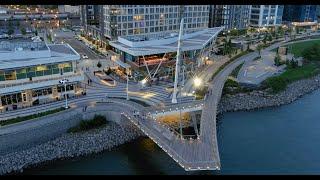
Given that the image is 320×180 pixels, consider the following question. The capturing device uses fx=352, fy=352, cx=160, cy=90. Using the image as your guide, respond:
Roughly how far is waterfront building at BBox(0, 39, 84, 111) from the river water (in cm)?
949

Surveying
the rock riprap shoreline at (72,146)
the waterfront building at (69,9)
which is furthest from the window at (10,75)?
the waterfront building at (69,9)

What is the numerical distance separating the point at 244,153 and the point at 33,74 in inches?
911

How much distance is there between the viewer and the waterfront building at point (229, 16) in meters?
82.9

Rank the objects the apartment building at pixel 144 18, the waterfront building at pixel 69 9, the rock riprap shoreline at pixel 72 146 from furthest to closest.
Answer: the waterfront building at pixel 69 9, the apartment building at pixel 144 18, the rock riprap shoreline at pixel 72 146

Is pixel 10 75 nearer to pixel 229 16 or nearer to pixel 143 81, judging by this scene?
pixel 143 81

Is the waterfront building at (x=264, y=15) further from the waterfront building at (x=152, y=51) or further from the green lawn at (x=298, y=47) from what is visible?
the waterfront building at (x=152, y=51)

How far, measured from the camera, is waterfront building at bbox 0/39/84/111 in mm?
35781

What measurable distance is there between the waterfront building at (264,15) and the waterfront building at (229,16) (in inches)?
102

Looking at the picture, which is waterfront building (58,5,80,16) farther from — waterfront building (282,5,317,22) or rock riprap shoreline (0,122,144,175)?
rock riprap shoreline (0,122,144,175)

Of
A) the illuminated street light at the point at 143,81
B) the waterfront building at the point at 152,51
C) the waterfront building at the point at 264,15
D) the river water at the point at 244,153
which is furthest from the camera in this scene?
the waterfront building at the point at 264,15

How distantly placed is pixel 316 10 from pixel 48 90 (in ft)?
299

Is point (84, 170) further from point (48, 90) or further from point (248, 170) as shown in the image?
point (248, 170)

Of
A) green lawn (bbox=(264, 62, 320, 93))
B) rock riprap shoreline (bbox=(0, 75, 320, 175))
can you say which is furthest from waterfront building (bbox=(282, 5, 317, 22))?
rock riprap shoreline (bbox=(0, 75, 320, 175))

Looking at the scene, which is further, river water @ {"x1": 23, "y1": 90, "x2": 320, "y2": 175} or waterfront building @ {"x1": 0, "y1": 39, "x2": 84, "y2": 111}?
waterfront building @ {"x1": 0, "y1": 39, "x2": 84, "y2": 111}
